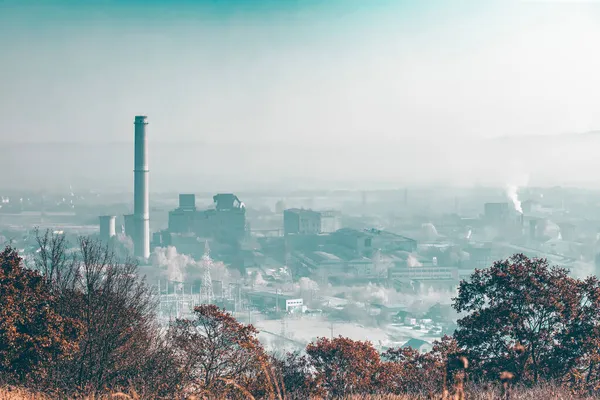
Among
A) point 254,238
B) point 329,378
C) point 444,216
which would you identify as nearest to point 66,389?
point 329,378

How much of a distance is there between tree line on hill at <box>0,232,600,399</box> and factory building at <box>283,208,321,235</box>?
5491 centimetres

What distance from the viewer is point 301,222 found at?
64.3 m

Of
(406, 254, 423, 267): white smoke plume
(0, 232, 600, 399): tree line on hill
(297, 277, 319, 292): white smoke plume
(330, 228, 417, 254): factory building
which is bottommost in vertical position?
(297, 277, 319, 292): white smoke plume

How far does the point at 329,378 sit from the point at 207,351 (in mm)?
1405

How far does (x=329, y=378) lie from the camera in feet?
26.7

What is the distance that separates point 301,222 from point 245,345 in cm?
5664

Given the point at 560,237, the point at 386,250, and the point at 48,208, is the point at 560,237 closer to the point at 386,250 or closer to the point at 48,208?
the point at 386,250

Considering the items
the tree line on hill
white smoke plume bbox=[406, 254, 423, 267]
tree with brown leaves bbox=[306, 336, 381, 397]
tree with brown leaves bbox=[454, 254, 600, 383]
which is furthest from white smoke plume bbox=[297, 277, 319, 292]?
tree with brown leaves bbox=[454, 254, 600, 383]

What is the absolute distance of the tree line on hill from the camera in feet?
20.5

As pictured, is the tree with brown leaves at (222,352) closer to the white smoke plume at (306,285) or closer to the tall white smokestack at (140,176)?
the tall white smokestack at (140,176)

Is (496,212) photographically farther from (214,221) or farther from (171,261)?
(171,261)

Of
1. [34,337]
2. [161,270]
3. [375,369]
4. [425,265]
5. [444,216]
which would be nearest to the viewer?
[34,337]

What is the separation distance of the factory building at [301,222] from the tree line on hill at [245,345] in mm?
54906

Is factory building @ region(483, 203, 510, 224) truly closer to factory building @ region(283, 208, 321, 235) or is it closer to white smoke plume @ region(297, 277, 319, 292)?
factory building @ region(283, 208, 321, 235)
